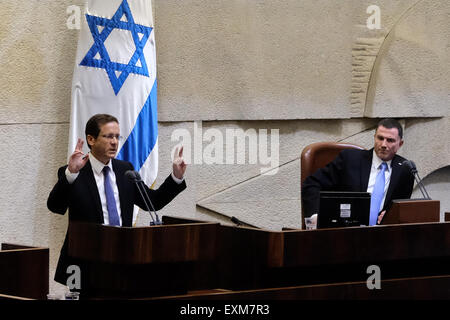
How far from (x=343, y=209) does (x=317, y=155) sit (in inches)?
54.1

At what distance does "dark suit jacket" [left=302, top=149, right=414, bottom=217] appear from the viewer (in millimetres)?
5723

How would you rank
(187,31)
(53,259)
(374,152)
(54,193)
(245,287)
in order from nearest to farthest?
(245,287)
(54,193)
(374,152)
(53,259)
(187,31)

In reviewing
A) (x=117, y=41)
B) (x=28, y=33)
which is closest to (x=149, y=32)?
(x=117, y=41)

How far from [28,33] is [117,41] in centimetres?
61

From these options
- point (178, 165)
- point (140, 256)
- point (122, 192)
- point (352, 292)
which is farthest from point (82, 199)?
point (352, 292)

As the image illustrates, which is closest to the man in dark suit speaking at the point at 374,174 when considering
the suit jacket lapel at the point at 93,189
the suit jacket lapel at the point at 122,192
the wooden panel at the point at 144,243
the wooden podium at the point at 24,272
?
the suit jacket lapel at the point at 122,192

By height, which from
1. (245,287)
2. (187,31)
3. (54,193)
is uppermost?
(187,31)

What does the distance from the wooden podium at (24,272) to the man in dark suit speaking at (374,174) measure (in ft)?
7.01

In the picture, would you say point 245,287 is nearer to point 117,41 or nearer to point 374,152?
point 374,152

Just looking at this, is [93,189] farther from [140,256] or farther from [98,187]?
[140,256]

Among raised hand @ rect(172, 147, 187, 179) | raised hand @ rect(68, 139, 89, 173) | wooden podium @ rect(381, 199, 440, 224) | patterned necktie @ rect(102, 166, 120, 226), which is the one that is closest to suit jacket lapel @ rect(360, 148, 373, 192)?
wooden podium @ rect(381, 199, 440, 224)

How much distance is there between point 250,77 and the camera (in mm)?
6969

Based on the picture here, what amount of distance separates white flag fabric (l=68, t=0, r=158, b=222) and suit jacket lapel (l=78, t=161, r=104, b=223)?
3.52ft

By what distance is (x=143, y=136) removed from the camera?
6137 mm
